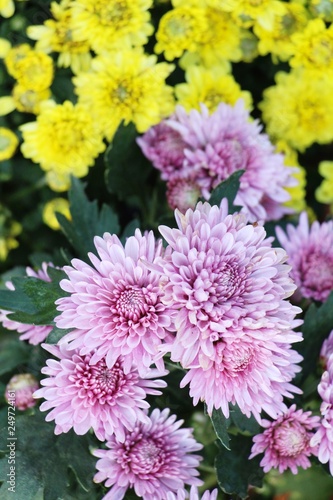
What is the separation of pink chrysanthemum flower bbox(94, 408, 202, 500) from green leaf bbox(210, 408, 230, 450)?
100mm

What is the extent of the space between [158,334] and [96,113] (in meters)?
0.51

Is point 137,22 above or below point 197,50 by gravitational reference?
above

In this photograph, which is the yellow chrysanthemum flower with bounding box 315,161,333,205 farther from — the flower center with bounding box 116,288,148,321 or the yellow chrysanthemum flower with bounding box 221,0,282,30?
the flower center with bounding box 116,288,148,321

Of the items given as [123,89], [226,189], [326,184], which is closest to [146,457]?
[226,189]

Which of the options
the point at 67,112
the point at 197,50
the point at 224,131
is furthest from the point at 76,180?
the point at 197,50

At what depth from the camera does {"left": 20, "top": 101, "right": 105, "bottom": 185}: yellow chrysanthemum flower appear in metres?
1.07

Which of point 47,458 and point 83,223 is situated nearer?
point 47,458

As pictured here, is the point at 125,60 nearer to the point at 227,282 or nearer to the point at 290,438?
the point at 227,282

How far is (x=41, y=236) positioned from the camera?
1365 millimetres

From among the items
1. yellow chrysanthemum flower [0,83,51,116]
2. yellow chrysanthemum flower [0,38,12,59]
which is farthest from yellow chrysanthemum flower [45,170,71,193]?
yellow chrysanthemum flower [0,38,12,59]

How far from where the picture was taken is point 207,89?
3.73 ft

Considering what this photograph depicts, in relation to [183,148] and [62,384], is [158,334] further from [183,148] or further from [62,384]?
[183,148]

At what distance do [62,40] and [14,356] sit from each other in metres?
0.53

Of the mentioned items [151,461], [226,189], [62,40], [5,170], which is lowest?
[151,461]
